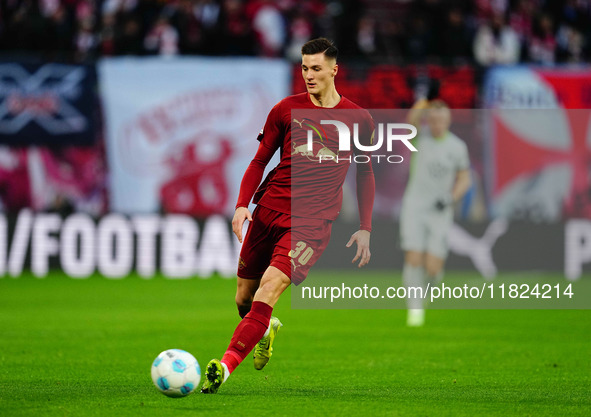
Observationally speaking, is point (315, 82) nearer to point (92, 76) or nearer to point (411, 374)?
point (411, 374)

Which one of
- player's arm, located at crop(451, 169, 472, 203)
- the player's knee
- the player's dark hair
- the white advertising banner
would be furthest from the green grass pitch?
the white advertising banner

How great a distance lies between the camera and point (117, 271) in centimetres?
1658

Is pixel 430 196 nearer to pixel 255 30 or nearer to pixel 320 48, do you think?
pixel 320 48

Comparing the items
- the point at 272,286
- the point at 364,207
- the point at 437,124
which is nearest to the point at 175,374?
the point at 272,286

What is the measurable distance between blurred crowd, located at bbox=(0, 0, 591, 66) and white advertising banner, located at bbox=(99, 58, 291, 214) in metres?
0.46

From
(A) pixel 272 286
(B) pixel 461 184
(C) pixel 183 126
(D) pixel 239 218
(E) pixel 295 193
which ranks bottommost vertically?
(A) pixel 272 286

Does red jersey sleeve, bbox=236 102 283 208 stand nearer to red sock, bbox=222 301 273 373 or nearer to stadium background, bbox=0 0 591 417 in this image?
red sock, bbox=222 301 273 373

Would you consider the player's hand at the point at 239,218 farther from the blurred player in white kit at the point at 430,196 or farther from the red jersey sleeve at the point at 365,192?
the blurred player in white kit at the point at 430,196

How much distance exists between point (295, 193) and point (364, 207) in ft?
1.94

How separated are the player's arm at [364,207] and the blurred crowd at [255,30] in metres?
11.2

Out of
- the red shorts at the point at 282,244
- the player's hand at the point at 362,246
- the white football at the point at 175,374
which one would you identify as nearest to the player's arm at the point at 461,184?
the player's hand at the point at 362,246

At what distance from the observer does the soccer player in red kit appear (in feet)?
21.4

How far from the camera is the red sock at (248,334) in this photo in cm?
624

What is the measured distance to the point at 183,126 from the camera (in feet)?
58.7
